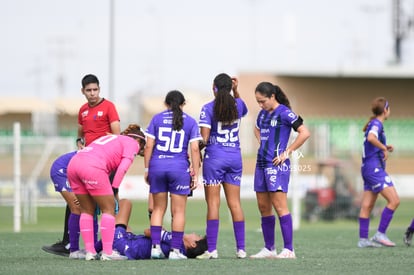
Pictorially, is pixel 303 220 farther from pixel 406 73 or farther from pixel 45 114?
pixel 45 114

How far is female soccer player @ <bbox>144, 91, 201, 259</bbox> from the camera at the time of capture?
11.9 meters

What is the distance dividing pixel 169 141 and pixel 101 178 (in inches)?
37.7

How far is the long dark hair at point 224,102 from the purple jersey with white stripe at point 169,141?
410 mm

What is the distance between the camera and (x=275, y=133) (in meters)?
12.4

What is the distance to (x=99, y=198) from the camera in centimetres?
1156

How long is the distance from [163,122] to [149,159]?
46cm

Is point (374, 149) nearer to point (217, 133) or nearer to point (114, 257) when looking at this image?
point (217, 133)

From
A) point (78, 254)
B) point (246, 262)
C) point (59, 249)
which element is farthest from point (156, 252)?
point (59, 249)

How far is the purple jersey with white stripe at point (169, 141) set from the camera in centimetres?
1193

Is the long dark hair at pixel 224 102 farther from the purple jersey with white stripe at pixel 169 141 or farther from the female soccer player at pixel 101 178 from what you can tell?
the female soccer player at pixel 101 178

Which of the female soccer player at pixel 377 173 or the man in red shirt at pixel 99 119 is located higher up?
the man in red shirt at pixel 99 119

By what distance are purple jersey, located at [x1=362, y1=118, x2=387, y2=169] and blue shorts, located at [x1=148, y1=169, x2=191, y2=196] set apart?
4186 millimetres

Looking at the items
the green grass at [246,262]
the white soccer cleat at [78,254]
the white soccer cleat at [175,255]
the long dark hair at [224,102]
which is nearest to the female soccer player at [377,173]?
the green grass at [246,262]

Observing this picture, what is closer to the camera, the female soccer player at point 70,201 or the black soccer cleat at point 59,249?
the female soccer player at point 70,201
